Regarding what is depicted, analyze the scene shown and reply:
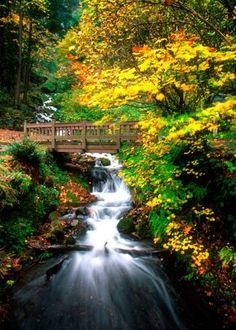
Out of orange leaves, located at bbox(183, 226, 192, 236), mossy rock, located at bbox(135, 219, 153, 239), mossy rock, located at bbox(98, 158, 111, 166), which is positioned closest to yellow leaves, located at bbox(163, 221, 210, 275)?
orange leaves, located at bbox(183, 226, 192, 236)

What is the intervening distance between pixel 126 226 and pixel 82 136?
17.2ft

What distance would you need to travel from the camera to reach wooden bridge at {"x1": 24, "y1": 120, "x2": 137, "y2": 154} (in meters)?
14.2

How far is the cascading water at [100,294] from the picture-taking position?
7.07m

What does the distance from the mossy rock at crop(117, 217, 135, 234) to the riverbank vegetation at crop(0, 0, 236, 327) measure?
69 mm

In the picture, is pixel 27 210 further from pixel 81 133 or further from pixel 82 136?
pixel 81 133

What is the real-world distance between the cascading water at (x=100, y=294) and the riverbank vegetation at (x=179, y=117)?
3.07 feet

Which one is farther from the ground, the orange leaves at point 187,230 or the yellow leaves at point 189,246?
the orange leaves at point 187,230

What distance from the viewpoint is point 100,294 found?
26.7ft

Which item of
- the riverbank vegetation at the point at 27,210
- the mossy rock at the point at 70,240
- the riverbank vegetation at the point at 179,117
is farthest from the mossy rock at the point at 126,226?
the mossy rock at the point at 70,240

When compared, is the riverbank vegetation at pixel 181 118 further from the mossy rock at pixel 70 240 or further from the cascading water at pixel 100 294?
the mossy rock at pixel 70 240

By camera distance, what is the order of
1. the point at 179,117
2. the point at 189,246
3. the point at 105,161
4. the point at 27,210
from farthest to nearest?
the point at 105,161 < the point at 27,210 < the point at 189,246 < the point at 179,117

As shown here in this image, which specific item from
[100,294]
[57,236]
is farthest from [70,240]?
[100,294]

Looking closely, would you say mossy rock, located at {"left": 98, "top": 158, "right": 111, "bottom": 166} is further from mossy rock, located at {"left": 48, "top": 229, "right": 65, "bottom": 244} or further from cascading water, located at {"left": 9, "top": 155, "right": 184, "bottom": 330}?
mossy rock, located at {"left": 48, "top": 229, "right": 65, "bottom": 244}

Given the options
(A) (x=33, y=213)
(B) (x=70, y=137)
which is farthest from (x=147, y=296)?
(B) (x=70, y=137)
